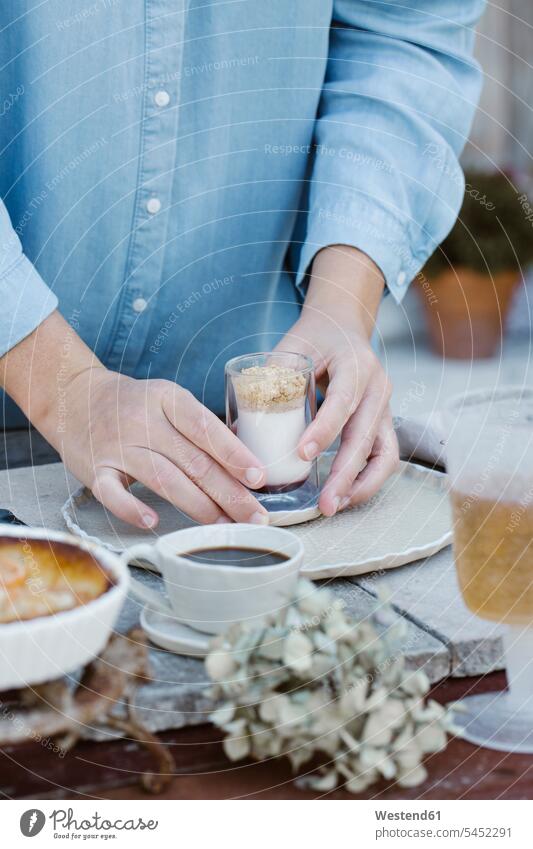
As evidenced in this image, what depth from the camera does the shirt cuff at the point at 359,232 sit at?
0.80 m

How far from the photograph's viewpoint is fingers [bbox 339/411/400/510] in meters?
0.66

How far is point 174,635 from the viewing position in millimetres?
478

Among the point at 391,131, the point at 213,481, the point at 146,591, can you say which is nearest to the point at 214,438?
the point at 213,481

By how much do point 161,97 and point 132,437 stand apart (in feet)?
0.92

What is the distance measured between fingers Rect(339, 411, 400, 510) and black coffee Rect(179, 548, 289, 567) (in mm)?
147

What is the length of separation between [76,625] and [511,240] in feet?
6.46

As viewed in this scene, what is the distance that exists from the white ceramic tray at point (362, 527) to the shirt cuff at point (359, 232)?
A: 0.20 m

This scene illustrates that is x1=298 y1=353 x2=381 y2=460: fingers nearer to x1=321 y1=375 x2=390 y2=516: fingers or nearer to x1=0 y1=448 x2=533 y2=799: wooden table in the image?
x1=321 y1=375 x2=390 y2=516: fingers

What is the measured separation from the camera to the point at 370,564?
0.56 metres

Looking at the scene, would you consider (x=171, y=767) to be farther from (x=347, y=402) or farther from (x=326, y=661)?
(x=347, y=402)

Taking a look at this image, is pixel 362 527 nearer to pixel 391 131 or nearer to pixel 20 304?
pixel 20 304

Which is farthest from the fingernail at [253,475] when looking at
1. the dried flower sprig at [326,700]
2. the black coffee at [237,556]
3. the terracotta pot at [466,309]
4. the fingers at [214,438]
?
the terracotta pot at [466,309]

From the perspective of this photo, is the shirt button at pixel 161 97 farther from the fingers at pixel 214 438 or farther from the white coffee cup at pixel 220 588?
the white coffee cup at pixel 220 588
